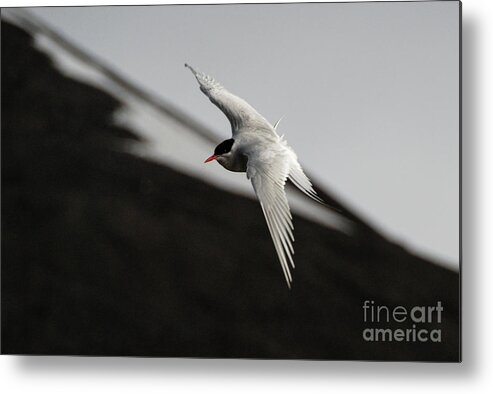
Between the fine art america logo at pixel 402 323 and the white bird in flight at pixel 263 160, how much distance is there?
0.26 metres

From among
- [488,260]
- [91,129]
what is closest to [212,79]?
[91,129]

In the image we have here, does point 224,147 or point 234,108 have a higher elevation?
point 234,108

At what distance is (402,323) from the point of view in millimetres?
2627

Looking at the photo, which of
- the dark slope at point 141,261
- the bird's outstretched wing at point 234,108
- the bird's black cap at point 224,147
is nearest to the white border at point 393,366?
the dark slope at point 141,261

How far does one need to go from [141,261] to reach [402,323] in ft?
2.60

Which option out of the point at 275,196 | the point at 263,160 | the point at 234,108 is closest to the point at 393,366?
the point at 275,196

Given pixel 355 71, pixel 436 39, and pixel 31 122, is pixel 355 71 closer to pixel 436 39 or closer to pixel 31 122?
pixel 436 39

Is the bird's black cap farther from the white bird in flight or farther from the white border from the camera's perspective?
the white border

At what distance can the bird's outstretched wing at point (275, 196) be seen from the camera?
2590 mm

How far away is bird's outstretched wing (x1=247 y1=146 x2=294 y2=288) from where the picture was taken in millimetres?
2590

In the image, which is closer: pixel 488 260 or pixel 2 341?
pixel 488 260

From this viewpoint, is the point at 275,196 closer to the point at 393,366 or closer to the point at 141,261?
the point at 141,261

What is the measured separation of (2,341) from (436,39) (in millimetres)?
1577

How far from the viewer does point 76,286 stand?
2727 mm
